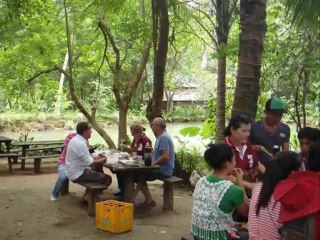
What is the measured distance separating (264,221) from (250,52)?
2278 mm

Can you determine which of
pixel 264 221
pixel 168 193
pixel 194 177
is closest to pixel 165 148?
pixel 168 193

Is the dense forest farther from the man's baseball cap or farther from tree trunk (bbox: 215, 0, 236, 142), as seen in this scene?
the man's baseball cap

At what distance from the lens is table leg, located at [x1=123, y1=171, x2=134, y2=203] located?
246 inches

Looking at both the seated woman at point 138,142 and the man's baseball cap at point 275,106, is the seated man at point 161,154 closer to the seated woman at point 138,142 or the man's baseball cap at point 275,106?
the seated woman at point 138,142

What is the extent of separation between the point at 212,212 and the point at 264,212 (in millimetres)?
318

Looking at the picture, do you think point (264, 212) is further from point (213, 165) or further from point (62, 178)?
point (62, 178)

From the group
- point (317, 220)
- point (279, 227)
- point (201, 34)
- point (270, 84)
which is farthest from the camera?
point (201, 34)

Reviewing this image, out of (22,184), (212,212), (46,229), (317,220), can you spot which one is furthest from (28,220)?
(317,220)

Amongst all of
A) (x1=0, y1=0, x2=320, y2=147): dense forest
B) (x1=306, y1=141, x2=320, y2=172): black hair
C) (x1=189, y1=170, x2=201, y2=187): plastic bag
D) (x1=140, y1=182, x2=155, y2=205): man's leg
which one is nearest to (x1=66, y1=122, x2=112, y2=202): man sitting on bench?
(x1=140, y1=182, x2=155, y2=205): man's leg

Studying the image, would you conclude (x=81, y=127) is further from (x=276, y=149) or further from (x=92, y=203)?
(x=276, y=149)

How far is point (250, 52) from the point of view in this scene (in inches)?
181

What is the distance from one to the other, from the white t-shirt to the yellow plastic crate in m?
1.02

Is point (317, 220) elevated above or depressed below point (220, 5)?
below

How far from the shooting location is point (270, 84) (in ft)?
27.0
